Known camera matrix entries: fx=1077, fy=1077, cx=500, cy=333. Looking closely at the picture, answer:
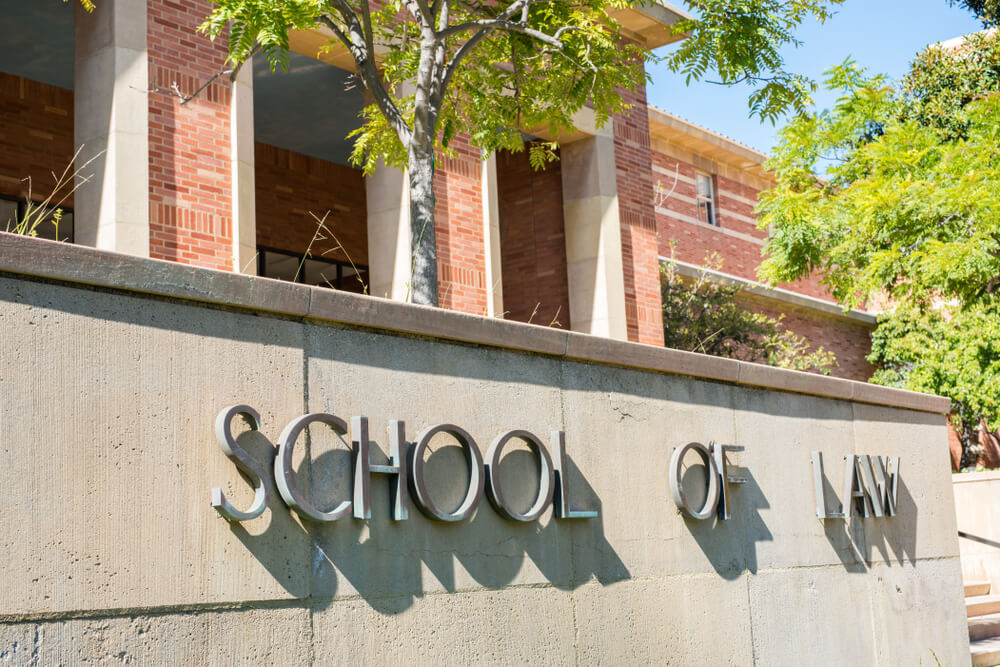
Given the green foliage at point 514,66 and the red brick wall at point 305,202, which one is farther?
the red brick wall at point 305,202

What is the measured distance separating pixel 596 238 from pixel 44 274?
1190 cm

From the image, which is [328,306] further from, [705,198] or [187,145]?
[705,198]

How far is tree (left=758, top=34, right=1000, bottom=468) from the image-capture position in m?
15.0

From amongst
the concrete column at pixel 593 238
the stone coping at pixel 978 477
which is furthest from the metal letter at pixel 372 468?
the stone coping at pixel 978 477

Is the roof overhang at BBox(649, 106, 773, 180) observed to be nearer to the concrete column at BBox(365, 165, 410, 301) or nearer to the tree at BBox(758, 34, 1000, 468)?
the tree at BBox(758, 34, 1000, 468)

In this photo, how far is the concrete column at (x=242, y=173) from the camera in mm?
10828

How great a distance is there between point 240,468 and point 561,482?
2076mm

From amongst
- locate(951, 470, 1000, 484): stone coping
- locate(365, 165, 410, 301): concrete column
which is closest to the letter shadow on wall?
locate(365, 165, 410, 301): concrete column

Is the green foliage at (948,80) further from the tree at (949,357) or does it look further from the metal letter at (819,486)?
the metal letter at (819,486)

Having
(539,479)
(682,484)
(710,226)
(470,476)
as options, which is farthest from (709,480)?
→ (710,226)

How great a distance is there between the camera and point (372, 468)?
4977mm

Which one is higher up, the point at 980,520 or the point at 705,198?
the point at 705,198

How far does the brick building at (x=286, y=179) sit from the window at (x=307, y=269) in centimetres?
4

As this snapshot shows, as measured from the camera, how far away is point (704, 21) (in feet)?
26.2
